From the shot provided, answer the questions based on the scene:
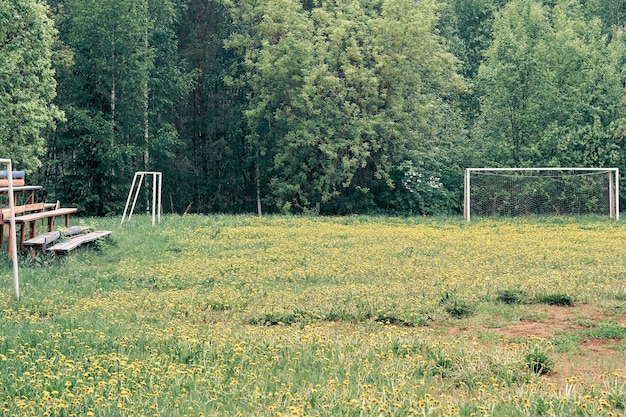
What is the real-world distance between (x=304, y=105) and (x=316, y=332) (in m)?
28.6

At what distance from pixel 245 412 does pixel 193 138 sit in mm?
37452

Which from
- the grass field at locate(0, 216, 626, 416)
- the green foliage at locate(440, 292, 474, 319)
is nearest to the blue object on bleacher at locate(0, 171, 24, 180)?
the grass field at locate(0, 216, 626, 416)

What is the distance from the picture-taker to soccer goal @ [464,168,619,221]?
32.0m

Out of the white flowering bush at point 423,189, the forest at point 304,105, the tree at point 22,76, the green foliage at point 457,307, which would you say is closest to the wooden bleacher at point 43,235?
the green foliage at point 457,307

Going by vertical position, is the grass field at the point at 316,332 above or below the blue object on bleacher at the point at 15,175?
below

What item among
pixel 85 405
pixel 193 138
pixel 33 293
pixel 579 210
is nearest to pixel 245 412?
pixel 85 405

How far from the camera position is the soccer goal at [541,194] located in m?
32.0

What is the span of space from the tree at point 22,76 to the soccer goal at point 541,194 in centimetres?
1622

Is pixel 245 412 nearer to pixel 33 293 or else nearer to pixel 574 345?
pixel 574 345

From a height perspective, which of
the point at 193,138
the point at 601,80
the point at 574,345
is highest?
the point at 601,80

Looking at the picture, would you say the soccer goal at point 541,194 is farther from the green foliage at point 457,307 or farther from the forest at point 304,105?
the green foliage at point 457,307

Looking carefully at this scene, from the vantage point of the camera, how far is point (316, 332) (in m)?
7.81

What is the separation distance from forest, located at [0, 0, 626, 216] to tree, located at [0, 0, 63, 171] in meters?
6.70

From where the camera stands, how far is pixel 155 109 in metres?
38.5
